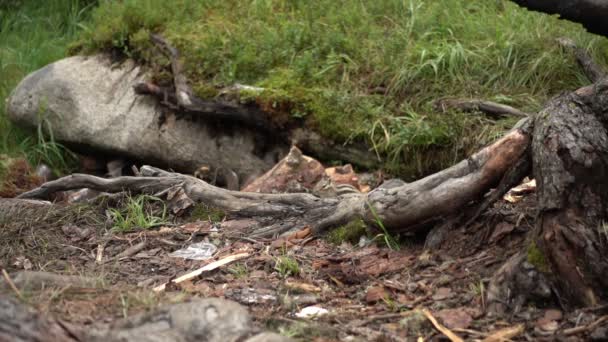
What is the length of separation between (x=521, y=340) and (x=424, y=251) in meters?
1.03

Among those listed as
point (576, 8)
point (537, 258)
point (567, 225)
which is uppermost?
point (576, 8)

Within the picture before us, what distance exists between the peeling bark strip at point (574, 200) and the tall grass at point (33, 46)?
5221 mm

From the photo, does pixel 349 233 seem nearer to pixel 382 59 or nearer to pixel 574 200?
pixel 574 200

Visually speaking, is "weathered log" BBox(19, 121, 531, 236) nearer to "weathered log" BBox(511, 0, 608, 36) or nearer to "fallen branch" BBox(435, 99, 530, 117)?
"weathered log" BBox(511, 0, 608, 36)

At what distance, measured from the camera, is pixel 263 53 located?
23.9 ft

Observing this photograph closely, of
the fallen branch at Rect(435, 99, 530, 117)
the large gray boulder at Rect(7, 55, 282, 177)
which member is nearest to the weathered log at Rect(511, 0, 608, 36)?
the fallen branch at Rect(435, 99, 530, 117)

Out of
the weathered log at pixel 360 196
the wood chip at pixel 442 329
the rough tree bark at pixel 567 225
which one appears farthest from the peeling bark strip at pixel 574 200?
the wood chip at pixel 442 329

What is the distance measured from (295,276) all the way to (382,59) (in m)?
3.12

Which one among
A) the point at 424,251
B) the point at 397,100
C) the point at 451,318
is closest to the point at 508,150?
the point at 424,251

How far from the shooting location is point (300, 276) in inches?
172

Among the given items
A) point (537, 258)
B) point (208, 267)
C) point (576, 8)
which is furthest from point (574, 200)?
point (208, 267)

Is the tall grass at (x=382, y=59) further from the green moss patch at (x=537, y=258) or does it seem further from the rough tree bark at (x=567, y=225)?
the green moss patch at (x=537, y=258)

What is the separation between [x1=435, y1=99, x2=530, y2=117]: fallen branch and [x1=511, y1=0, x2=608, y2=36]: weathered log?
2.06 meters

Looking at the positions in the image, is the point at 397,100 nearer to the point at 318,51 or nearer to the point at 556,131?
the point at 318,51
